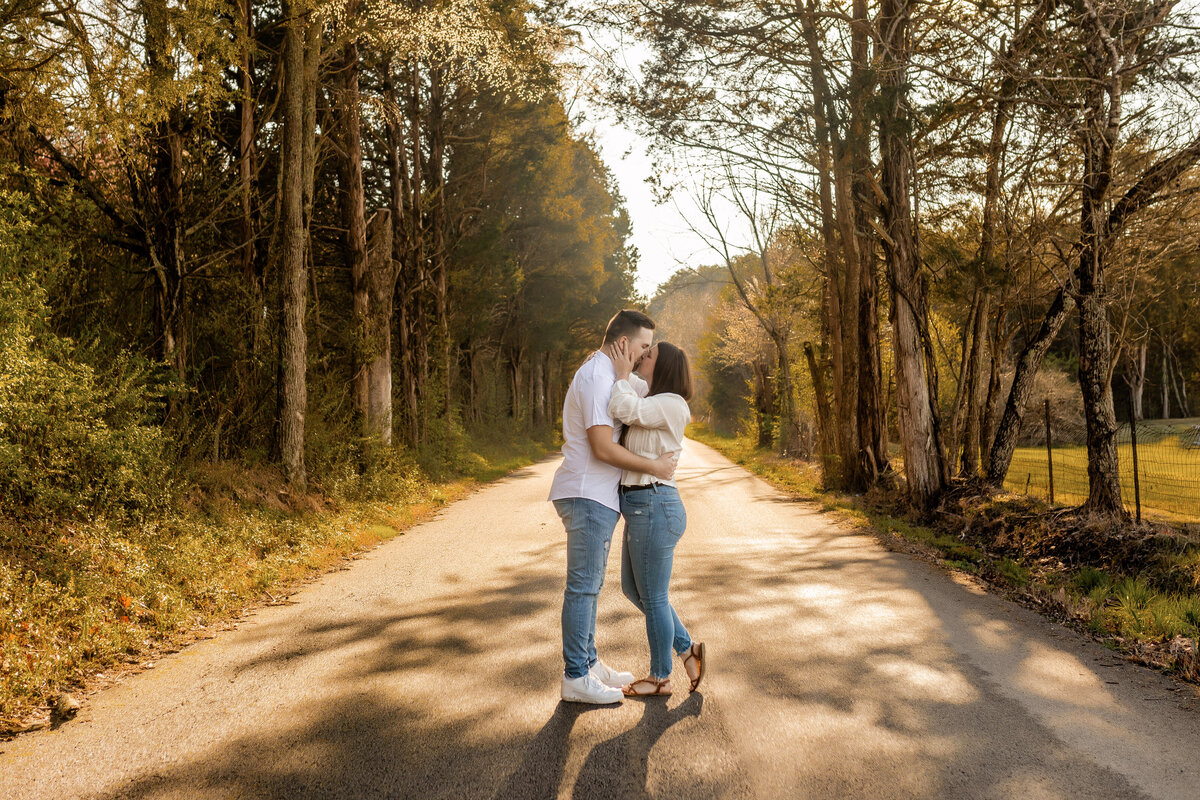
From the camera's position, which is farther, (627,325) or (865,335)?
(865,335)

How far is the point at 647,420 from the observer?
4.66 m

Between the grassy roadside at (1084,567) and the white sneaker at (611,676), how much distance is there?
336 cm

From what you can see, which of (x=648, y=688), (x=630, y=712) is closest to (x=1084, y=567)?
(x=648, y=688)

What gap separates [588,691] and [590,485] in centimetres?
110

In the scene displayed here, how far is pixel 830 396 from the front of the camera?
75.1 ft

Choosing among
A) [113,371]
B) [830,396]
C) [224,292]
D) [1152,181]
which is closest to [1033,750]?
[1152,181]

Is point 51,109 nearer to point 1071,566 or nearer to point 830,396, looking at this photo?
point 1071,566

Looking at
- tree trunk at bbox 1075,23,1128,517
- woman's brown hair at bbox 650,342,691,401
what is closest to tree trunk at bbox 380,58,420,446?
tree trunk at bbox 1075,23,1128,517

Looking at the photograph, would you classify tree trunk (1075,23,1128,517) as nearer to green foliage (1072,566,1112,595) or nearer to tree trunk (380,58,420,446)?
green foliage (1072,566,1112,595)

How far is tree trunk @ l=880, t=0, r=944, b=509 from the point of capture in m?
12.9

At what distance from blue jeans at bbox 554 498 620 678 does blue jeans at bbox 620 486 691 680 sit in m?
0.18

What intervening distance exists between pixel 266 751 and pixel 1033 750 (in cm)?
355

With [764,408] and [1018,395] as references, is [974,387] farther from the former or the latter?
[764,408]

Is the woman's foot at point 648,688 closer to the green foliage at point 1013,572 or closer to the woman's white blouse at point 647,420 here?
the woman's white blouse at point 647,420
